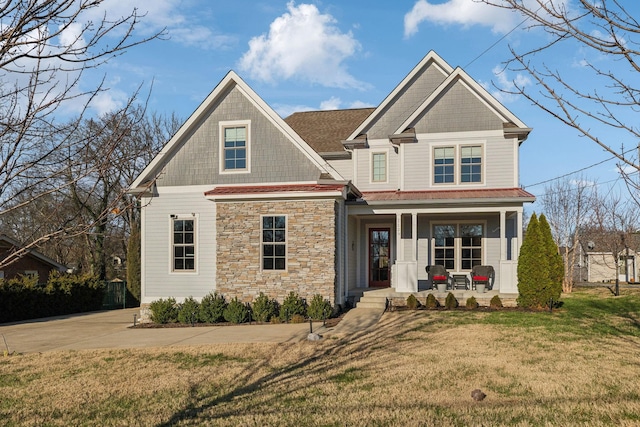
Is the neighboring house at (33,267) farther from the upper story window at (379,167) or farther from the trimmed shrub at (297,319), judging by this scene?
the upper story window at (379,167)

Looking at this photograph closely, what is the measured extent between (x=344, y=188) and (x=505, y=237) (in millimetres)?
5766

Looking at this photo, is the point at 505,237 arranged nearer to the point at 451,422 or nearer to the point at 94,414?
the point at 451,422

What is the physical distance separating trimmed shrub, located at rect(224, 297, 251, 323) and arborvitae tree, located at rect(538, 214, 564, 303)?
28.9ft

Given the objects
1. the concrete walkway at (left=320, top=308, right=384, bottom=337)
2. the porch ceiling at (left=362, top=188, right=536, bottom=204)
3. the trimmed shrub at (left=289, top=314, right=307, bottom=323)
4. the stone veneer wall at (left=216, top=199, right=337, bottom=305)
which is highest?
the porch ceiling at (left=362, top=188, right=536, bottom=204)

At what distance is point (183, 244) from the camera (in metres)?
16.3

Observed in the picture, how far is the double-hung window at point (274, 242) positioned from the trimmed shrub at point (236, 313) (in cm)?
127

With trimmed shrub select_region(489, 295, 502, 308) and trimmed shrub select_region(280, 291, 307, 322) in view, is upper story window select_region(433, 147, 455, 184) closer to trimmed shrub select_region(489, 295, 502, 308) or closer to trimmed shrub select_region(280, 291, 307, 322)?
trimmed shrub select_region(489, 295, 502, 308)

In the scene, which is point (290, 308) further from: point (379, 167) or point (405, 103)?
point (405, 103)

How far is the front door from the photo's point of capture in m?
19.0

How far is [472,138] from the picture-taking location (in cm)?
1712

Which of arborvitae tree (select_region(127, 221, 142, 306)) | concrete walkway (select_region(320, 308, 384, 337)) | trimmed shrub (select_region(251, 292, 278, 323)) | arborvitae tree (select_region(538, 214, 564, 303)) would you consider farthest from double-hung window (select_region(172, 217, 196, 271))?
arborvitae tree (select_region(538, 214, 564, 303))

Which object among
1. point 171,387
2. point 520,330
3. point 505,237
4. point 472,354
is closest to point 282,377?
point 171,387

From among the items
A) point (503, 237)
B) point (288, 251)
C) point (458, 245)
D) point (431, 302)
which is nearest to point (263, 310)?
point (288, 251)

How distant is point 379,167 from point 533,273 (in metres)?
6.43
